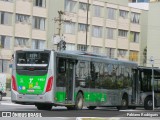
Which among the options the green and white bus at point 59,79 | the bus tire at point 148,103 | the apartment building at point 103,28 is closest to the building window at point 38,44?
the apartment building at point 103,28

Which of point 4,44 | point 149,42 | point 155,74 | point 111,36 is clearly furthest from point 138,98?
point 111,36

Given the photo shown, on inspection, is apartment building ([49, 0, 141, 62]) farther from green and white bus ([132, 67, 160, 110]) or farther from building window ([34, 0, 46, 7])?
green and white bus ([132, 67, 160, 110])

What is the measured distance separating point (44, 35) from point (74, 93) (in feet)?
174

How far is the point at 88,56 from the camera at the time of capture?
97.0ft

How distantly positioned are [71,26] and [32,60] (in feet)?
191

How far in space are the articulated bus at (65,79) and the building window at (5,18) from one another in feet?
143

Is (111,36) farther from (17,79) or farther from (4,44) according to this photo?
(17,79)

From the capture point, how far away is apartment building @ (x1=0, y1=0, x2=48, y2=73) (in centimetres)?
7481

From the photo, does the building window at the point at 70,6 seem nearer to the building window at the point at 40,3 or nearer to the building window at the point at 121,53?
the building window at the point at 40,3

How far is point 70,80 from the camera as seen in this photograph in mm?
27531

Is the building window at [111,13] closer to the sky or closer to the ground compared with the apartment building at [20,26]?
closer to the sky

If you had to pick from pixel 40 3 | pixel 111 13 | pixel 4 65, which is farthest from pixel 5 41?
pixel 111 13

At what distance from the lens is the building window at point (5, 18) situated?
7438cm

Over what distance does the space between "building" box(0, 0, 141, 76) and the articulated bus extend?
41050 millimetres
